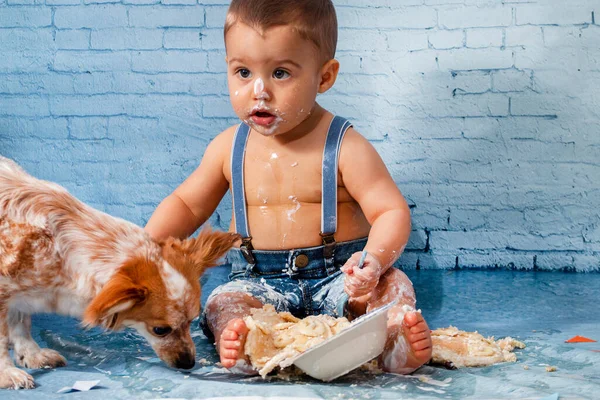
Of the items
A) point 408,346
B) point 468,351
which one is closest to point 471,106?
point 468,351

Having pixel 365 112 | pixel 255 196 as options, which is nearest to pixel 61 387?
pixel 255 196

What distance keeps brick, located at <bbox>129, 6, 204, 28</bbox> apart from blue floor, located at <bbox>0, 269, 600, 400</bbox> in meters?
1.08

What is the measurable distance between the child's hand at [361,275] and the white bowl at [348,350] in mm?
168

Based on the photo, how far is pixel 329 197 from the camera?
1999 millimetres

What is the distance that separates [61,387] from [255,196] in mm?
711

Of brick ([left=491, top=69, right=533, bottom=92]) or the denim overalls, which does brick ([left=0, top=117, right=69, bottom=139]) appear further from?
brick ([left=491, top=69, right=533, bottom=92])

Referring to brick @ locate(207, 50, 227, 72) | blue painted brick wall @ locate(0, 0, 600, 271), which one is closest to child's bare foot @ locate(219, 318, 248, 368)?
blue painted brick wall @ locate(0, 0, 600, 271)

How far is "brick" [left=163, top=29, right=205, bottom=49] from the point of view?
8.84 ft

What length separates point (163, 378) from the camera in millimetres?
1603

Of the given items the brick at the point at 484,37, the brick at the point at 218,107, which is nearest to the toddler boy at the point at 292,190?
the brick at the point at 218,107

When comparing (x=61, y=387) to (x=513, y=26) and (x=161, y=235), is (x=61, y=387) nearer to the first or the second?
(x=161, y=235)

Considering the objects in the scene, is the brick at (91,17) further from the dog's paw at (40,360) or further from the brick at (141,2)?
the dog's paw at (40,360)

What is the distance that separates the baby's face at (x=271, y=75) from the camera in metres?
1.82

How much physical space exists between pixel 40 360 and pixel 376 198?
861 millimetres
